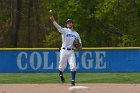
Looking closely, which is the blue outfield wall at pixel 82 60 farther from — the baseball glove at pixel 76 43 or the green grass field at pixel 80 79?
the baseball glove at pixel 76 43

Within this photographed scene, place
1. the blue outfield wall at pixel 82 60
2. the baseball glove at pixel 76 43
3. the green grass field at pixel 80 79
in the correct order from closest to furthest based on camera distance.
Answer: the baseball glove at pixel 76 43 → the green grass field at pixel 80 79 → the blue outfield wall at pixel 82 60

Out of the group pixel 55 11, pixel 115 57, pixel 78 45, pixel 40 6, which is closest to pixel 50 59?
pixel 115 57

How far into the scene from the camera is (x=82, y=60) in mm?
22359

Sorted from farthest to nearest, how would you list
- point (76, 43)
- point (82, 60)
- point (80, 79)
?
point (82, 60) → point (80, 79) → point (76, 43)

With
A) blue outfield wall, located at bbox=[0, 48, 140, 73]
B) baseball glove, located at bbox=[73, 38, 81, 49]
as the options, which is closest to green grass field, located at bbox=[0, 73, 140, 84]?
baseball glove, located at bbox=[73, 38, 81, 49]

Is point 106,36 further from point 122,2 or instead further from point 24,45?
point 24,45

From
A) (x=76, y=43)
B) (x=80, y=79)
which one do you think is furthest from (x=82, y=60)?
(x=76, y=43)

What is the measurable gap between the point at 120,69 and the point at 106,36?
23.8 metres

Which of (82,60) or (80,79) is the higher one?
(82,60)

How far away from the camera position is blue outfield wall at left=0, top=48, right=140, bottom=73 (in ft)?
73.3

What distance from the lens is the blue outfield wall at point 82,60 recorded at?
73.3 ft

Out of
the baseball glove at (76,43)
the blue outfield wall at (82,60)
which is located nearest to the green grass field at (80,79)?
the baseball glove at (76,43)

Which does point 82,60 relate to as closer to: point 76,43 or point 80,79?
point 80,79

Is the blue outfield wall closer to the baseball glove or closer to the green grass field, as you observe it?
the green grass field
